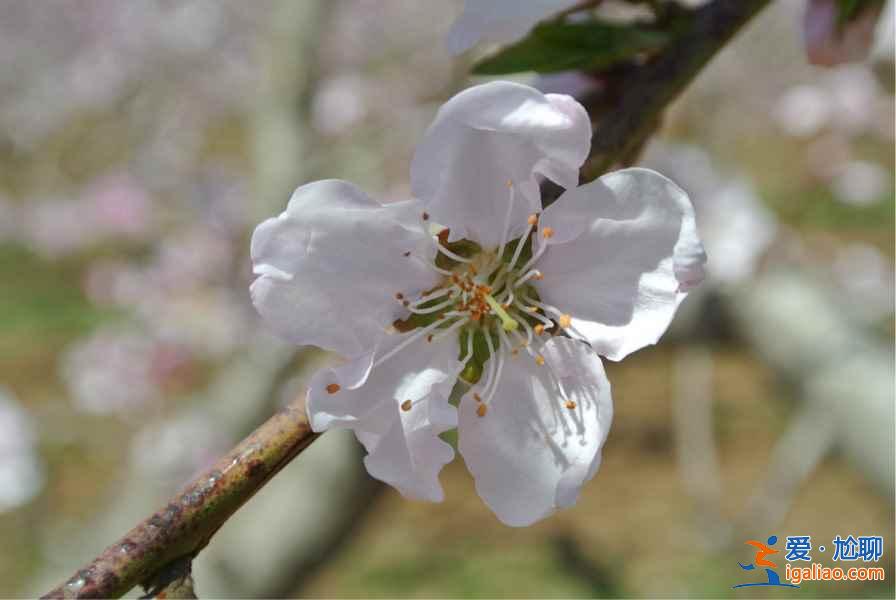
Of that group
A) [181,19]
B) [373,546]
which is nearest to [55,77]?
[181,19]

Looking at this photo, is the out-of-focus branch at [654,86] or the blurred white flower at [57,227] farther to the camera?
the blurred white flower at [57,227]

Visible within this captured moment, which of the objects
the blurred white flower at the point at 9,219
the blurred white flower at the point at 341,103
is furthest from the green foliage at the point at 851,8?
the blurred white flower at the point at 9,219

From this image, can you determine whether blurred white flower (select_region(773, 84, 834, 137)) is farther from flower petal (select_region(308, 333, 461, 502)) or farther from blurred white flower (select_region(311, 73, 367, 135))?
flower petal (select_region(308, 333, 461, 502))

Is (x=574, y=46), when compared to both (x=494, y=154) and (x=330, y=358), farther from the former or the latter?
(x=330, y=358)

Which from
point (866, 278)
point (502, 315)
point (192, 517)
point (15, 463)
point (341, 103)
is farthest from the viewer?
point (341, 103)

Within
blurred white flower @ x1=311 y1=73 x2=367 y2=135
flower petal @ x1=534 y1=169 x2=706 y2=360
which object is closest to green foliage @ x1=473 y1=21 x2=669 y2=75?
flower petal @ x1=534 y1=169 x2=706 y2=360

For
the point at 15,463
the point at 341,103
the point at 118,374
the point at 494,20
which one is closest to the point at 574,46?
the point at 494,20

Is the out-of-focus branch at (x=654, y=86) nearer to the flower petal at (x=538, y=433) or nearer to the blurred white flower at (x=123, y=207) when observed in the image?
the flower petal at (x=538, y=433)
